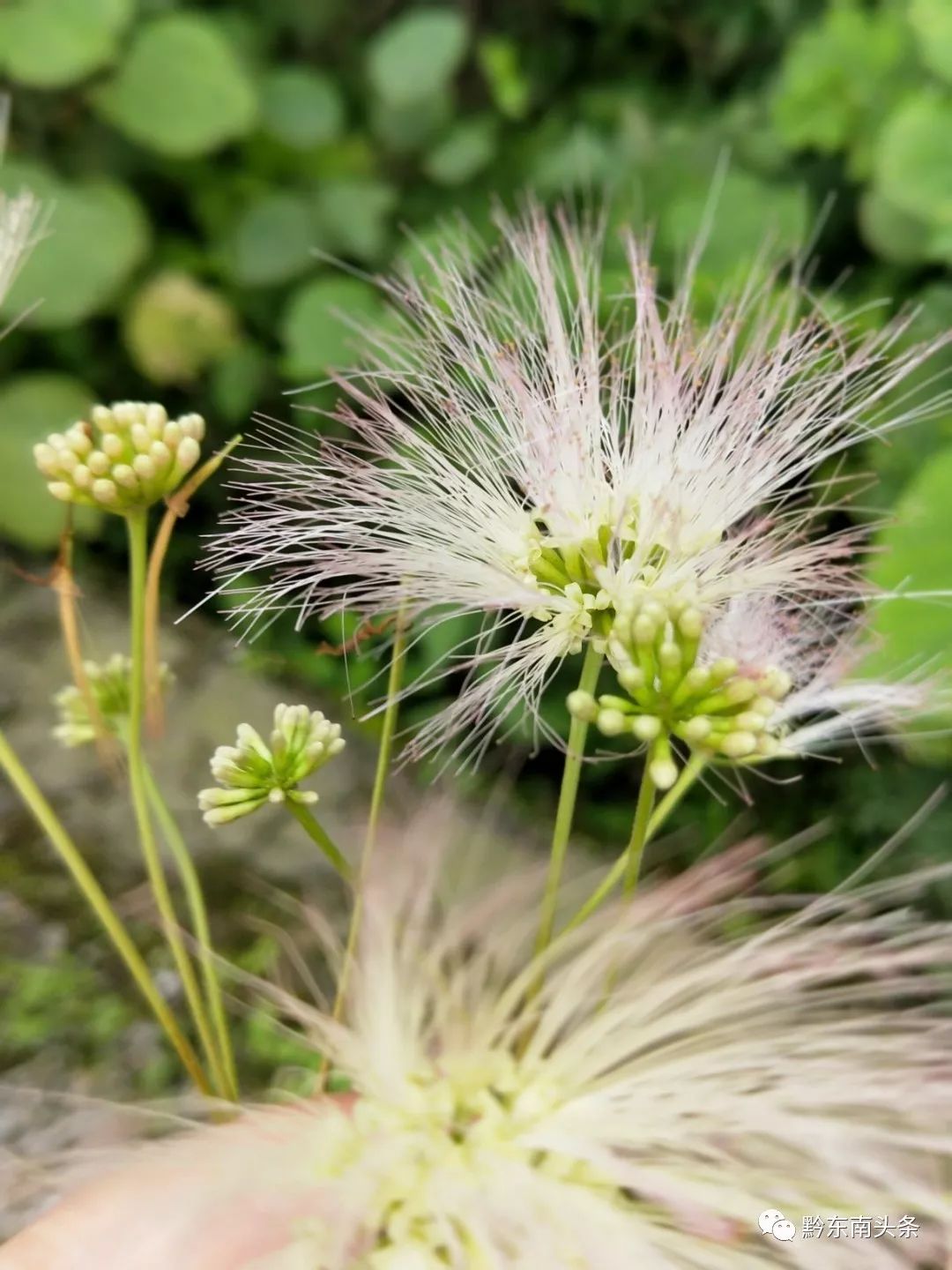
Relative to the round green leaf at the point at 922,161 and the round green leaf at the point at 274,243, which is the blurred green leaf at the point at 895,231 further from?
the round green leaf at the point at 274,243

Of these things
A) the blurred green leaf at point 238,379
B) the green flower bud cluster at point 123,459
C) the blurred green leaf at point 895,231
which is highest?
the blurred green leaf at point 895,231

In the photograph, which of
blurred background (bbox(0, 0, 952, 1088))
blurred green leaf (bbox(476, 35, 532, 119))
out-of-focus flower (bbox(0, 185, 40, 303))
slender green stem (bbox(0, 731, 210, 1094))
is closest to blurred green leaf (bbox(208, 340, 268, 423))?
blurred background (bbox(0, 0, 952, 1088))

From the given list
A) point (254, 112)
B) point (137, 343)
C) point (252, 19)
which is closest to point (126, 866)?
point (137, 343)

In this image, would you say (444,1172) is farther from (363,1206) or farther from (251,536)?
(251,536)

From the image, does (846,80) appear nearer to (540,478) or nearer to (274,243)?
(274,243)

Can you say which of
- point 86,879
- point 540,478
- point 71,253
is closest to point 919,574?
point 540,478

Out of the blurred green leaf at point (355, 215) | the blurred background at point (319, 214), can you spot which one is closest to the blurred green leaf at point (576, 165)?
the blurred background at point (319, 214)
